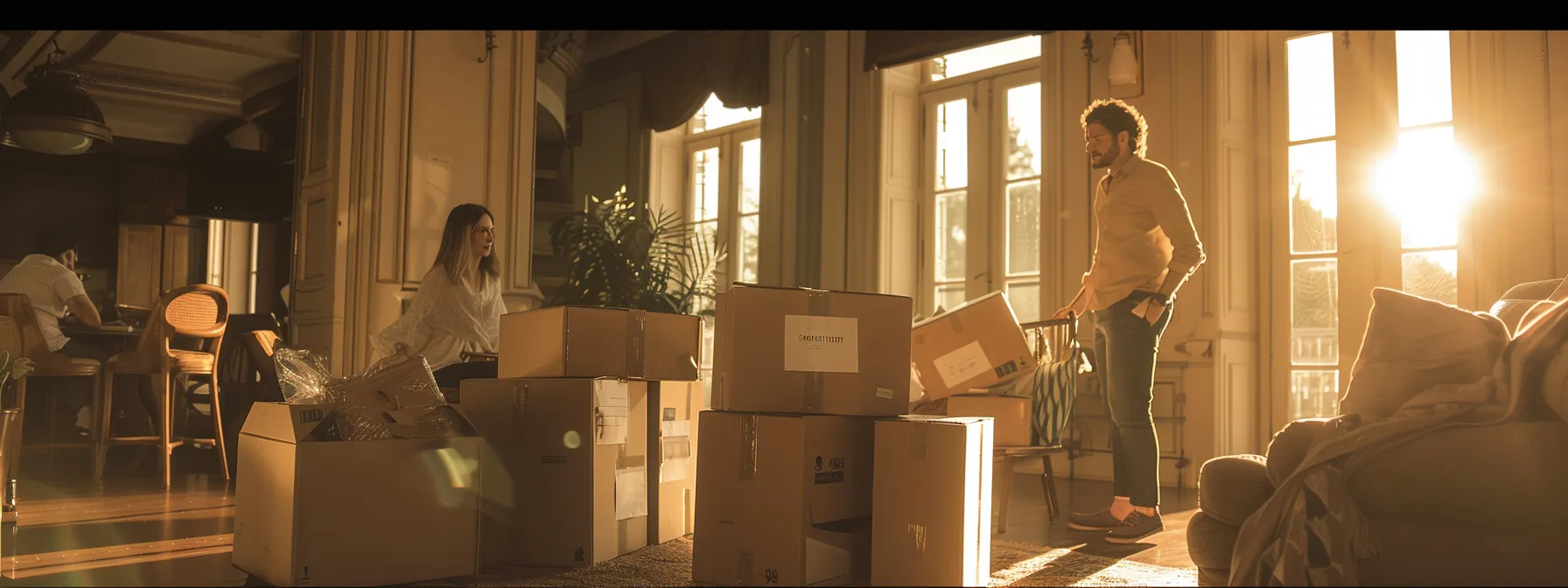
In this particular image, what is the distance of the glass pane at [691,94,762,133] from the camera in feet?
22.1

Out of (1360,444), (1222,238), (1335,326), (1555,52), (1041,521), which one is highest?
(1555,52)

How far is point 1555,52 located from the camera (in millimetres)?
3746

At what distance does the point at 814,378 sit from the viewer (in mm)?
2260

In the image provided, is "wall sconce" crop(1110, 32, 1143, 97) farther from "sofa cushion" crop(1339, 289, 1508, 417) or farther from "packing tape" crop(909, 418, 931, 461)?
"packing tape" crop(909, 418, 931, 461)

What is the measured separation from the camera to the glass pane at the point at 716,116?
22.1ft

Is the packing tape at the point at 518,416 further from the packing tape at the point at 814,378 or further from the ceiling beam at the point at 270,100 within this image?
the ceiling beam at the point at 270,100

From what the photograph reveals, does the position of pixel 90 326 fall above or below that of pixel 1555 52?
below

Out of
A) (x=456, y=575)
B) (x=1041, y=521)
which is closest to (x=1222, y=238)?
(x=1041, y=521)

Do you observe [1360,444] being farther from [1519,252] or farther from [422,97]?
[422,97]

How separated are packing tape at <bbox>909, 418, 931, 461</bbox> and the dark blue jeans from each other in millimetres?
1071

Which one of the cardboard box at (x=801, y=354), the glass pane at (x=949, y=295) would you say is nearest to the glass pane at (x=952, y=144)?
the glass pane at (x=949, y=295)

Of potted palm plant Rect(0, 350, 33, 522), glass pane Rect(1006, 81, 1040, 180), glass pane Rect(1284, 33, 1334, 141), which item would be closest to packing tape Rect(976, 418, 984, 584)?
potted palm plant Rect(0, 350, 33, 522)

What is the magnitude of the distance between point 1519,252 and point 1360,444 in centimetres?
253
